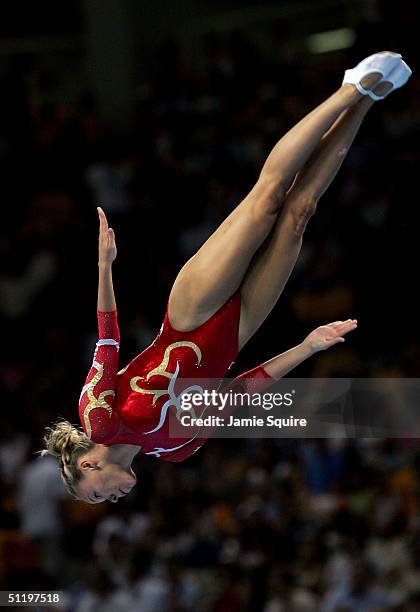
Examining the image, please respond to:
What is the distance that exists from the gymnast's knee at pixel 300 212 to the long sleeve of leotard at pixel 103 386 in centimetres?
81

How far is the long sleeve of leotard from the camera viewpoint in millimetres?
4285

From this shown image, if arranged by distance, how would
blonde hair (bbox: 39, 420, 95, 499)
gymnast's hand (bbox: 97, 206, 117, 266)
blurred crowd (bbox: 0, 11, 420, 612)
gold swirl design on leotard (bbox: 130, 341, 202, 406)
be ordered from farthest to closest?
blurred crowd (bbox: 0, 11, 420, 612)
blonde hair (bbox: 39, 420, 95, 499)
gold swirl design on leotard (bbox: 130, 341, 202, 406)
gymnast's hand (bbox: 97, 206, 117, 266)

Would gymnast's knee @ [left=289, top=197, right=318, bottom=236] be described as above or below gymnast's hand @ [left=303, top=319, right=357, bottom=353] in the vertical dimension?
above

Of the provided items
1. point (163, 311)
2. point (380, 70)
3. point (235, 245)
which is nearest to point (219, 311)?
point (235, 245)

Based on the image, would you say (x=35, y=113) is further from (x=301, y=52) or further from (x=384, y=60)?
(x=384, y=60)

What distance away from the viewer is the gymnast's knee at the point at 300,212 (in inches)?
176

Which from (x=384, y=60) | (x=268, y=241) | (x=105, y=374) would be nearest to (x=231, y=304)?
(x=268, y=241)

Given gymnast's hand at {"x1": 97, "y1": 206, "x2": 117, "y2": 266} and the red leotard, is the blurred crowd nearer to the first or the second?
the red leotard

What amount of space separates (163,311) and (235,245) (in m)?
3.43

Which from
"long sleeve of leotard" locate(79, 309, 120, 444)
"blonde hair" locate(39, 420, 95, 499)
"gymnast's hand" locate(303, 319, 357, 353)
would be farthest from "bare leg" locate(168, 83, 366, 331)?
"blonde hair" locate(39, 420, 95, 499)

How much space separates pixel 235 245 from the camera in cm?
440

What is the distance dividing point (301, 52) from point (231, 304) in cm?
515

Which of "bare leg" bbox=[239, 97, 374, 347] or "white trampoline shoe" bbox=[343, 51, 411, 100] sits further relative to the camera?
"bare leg" bbox=[239, 97, 374, 347]

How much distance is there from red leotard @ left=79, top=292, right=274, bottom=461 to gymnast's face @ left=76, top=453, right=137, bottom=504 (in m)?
0.12
